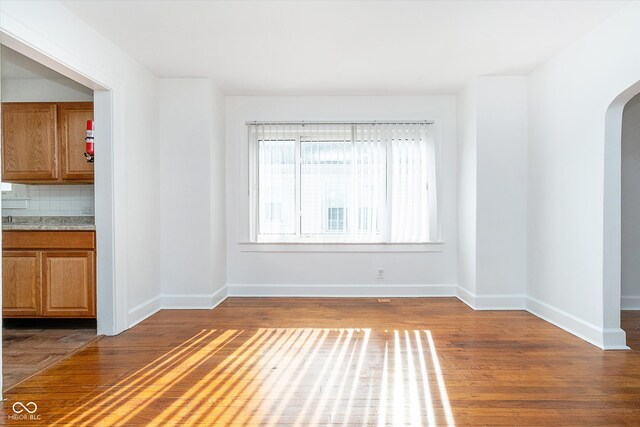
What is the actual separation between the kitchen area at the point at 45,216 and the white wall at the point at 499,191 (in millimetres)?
3972

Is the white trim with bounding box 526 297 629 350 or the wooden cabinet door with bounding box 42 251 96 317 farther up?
the wooden cabinet door with bounding box 42 251 96 317

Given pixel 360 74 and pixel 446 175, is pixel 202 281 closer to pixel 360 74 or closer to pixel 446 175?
pixel 360 74

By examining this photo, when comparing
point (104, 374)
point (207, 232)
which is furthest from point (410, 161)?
point (104, 374)

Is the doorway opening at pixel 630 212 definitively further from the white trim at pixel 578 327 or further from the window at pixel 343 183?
the window at pixel 343 183

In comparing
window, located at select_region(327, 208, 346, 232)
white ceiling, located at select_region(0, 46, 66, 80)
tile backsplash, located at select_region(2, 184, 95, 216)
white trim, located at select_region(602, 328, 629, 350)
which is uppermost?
white ceiling, located at select_region(0, 46, 66, 80)

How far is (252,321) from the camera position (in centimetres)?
402

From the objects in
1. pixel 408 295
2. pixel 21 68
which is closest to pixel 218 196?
pixel 21 68

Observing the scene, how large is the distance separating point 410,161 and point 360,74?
1330 millimetres

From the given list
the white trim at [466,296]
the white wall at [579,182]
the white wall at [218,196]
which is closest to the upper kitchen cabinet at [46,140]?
the white wall at [218,196]

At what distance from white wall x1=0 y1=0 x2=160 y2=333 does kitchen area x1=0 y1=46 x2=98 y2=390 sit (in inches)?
9.1

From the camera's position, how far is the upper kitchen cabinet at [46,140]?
4043 mm

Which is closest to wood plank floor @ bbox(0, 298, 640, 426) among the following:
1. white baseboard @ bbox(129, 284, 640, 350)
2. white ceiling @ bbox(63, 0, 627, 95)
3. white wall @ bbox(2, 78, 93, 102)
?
white baseboard @ bbox(129, 284, 640, 350)

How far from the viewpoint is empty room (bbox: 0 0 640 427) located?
8.40ft

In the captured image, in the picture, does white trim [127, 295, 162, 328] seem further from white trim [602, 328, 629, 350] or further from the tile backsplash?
white trim [602, 328, 629, 350]
